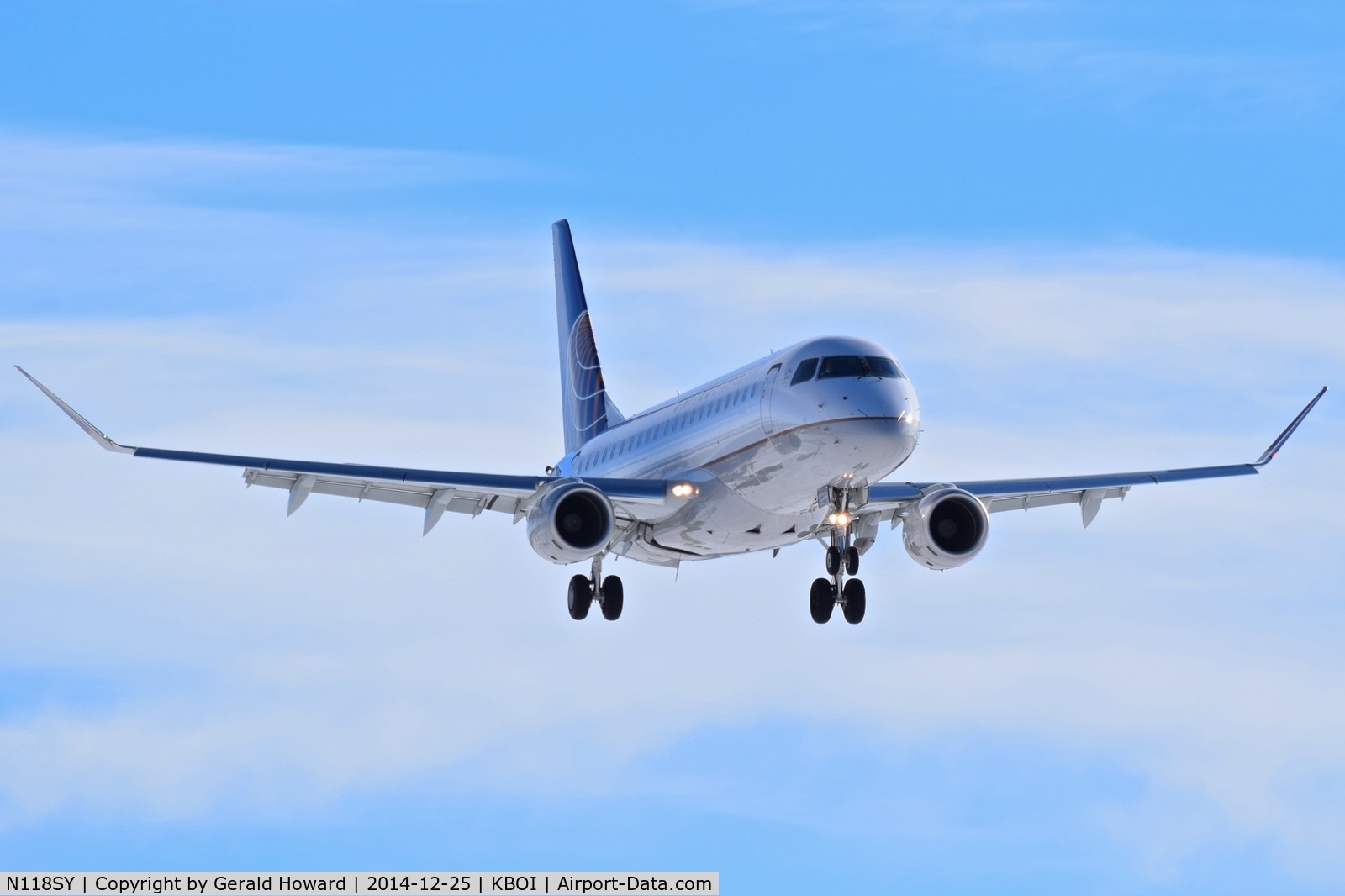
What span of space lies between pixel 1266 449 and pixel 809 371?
15050mm

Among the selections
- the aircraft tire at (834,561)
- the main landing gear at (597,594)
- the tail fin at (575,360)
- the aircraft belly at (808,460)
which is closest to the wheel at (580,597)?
the main landing gear at (597,594)

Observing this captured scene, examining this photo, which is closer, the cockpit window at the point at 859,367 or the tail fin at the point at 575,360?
the cockpit window at the point at 859,367

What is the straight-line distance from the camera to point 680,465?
45.9 meters

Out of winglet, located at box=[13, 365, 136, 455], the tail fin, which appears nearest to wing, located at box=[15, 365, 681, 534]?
winglet, located at box=[13, 365, 136, 455]

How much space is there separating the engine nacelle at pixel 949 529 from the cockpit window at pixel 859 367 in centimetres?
536

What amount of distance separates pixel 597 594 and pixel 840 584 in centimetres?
640

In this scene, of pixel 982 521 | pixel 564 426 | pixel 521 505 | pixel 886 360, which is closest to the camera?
pixel 886 360

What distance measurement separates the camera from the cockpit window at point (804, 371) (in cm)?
4128

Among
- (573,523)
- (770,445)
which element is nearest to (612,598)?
(573,523)

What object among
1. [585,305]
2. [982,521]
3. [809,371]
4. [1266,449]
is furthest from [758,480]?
[585,305]

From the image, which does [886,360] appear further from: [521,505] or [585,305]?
[585,305]

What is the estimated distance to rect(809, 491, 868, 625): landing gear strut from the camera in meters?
43.7

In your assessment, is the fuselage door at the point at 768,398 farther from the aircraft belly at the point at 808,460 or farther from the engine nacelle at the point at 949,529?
the engine nacelle at the point at 949,529

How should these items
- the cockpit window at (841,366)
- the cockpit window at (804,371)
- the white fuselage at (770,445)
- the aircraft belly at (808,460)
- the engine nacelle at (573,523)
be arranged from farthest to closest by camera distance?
the engine nacelle at (573,523)
the cockpit window at (804,371)
the cockpit window at (841,366)
the white fuselage at (770,445)
the aircraft belly at (808,460)
